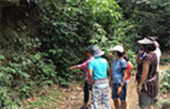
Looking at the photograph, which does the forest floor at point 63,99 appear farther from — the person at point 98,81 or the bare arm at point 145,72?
the bare arm at point 145,72

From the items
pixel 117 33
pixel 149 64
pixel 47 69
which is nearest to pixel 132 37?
pixel 117 33

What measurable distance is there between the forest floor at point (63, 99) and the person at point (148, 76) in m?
1.79

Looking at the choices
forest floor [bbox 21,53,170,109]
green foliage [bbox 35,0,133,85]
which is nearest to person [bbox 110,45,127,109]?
forest floor [bbox 21,53,170,109]

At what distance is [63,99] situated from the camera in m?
5.29

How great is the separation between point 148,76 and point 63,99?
312 cm

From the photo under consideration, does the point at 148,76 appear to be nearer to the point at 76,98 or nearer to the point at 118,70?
the point at 118,70

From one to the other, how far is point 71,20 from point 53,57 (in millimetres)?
1664

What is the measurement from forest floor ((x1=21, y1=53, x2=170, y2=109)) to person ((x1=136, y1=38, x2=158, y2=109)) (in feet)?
5.88

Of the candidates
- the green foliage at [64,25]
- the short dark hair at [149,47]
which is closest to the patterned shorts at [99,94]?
the short dark hair at [149,47]

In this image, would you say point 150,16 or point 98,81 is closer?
point 98,81

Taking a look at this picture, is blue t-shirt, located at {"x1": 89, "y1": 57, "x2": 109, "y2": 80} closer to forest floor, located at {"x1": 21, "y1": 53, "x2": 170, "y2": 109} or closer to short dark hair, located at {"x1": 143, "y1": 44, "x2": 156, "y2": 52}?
short dark hair, located at {"x1": 143, "y1": 44, "x2": 156, "y2": 52}

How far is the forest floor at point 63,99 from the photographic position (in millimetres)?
4668

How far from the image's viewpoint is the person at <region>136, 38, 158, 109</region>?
9.53 ft

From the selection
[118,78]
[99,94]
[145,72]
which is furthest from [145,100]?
[99,94]
